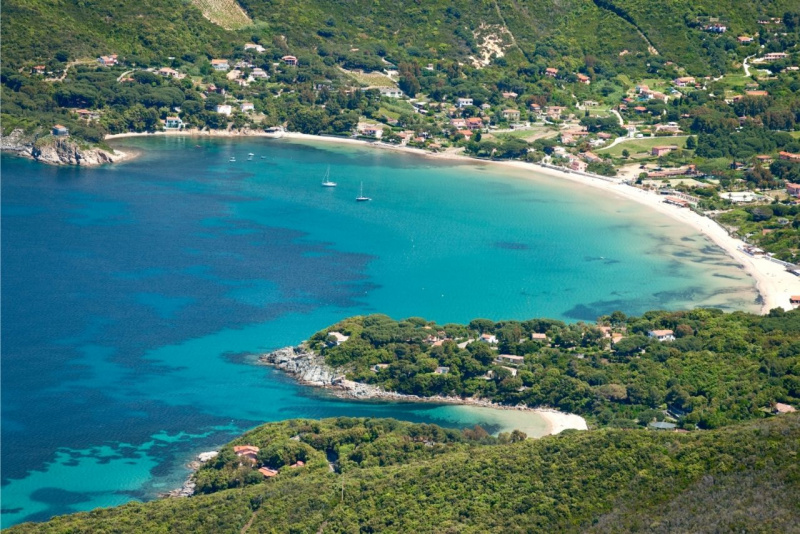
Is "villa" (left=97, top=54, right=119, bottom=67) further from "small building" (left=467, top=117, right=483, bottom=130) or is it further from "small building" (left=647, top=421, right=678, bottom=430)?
"small building" (left=647, top=421, right=678, bottom=430)

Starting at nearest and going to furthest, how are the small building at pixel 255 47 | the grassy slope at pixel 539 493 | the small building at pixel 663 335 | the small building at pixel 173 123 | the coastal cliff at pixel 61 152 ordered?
the grassy slope at pixel 539 493 < the small building at pixel 663 335 < the coastal cliff at pixel 61 152 < the small building at pixel 173 123 < the small building at pixel 255 47

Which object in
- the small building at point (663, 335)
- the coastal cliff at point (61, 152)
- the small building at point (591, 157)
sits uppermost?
the small building at point (591, 157)

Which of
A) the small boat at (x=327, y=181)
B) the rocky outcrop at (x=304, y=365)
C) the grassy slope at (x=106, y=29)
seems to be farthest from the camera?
the grassy slope at (x=106, y=29)

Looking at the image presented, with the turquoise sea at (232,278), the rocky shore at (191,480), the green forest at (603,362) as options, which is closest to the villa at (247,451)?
the rocky shore at (191,480)

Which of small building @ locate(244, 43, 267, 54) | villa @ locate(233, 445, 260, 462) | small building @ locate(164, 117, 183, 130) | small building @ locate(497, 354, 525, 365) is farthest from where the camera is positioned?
small building @ locate(244, 43, 267, 54)

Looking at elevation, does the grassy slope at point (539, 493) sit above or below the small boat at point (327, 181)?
below

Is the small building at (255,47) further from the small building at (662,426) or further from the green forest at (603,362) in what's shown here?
the small building at (662,426)

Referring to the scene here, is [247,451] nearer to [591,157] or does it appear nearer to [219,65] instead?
[591,157]

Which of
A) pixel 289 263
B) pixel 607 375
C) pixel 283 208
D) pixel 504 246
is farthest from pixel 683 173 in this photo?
pixel 607 375

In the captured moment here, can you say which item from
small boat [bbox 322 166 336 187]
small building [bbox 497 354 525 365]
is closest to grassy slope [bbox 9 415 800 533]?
small building [bbox 497 354 525 365]
